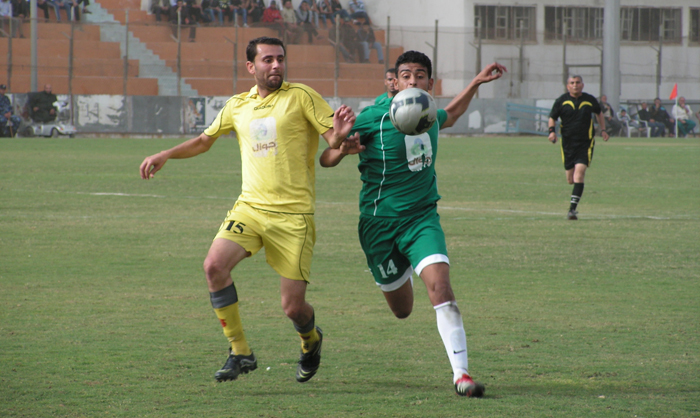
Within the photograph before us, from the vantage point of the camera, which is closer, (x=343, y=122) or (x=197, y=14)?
(x=343, y=122)

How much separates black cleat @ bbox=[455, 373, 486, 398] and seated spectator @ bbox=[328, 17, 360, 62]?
124 ft

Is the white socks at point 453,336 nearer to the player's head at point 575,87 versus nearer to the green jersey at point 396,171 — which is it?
the green jersey at point 396,171

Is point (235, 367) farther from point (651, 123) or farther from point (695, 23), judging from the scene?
point (695, 23)

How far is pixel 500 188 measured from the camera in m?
17.6

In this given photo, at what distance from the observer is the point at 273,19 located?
42750mm

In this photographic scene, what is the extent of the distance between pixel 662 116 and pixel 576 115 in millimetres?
31120

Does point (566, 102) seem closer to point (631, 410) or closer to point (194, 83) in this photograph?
point (631, 410)

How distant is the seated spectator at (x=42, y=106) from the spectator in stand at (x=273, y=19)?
37.6 feet

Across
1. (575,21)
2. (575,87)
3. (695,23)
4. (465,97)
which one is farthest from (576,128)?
(695,23)

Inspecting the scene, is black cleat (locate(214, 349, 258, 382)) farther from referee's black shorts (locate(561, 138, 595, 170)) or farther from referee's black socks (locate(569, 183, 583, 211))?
referee's black shorts (locate(561, 138, 595, 170))

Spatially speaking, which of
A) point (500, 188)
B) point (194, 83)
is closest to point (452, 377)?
point (500, 188)

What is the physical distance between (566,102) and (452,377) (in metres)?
10.0

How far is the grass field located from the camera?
185 inches

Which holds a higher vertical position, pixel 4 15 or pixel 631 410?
pixel 4 15
